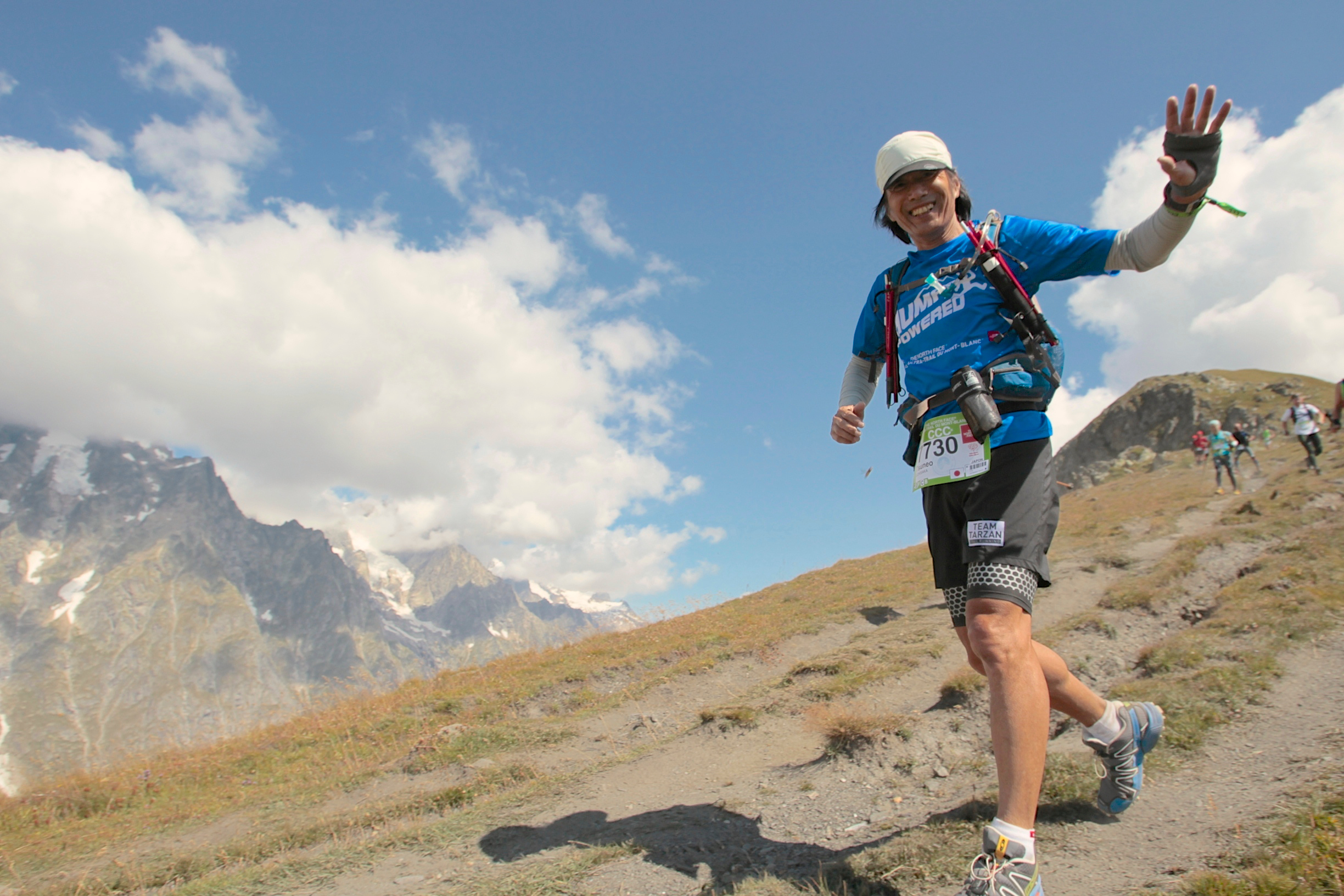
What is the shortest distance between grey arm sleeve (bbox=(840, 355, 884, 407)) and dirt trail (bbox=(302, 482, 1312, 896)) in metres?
2.36

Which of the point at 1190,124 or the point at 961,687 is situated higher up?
the point at 1190,124

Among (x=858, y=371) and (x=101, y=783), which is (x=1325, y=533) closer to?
(x=858, y=371)

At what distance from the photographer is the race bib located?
292 cm

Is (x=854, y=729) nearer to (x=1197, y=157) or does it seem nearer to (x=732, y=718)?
(x=732, y=718)

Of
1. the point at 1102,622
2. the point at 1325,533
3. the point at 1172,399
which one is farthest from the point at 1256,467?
the point at 1172,399

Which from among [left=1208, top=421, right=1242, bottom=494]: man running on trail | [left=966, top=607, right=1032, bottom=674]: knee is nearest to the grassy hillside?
[left=966, top=607, right=1032, bottom=674]: knee

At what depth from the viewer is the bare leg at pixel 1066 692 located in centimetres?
300

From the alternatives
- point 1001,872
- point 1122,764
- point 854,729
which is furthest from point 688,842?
point 1122,764

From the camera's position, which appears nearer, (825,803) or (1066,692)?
(1066,692)

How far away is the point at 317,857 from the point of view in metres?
4.55

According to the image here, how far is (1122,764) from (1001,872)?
1.31 m

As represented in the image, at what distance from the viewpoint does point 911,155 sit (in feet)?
10.6

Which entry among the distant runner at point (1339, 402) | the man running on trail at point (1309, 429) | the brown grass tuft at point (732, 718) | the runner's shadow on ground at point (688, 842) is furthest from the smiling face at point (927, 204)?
the man running on trail at point (1309, 429)

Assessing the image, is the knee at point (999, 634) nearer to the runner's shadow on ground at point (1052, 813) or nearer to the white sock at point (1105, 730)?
the white sock at point (1105, 730)
